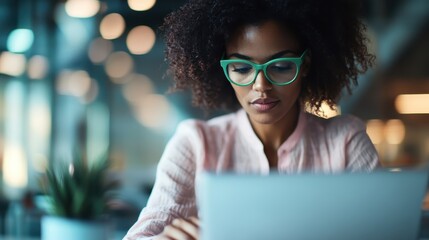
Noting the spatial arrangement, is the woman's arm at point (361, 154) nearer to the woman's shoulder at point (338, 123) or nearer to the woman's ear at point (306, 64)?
the woman's shoulder at point (338, 123)

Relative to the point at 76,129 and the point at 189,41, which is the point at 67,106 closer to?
the point at 76,129

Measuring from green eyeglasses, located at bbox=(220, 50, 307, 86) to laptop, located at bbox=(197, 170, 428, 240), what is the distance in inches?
18.6

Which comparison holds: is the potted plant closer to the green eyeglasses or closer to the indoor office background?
the green eyeglasses

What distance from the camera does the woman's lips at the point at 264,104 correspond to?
1.44 meters

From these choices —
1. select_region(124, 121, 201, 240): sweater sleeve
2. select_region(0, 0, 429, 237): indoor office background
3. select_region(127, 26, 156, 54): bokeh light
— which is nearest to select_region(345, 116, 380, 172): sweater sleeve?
select_region(124, 121, 201, 240): sweater sleeve

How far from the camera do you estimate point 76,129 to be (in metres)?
6.34

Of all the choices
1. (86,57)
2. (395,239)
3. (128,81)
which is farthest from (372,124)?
(395,239)

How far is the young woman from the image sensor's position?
56.6 inches

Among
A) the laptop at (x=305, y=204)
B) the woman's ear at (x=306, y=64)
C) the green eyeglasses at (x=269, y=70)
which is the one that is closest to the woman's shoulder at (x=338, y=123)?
the woman's ear at (x=306, y=64)

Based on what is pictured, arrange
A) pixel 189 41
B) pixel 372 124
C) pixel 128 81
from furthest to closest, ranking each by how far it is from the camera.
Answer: pixel 128 81 < pixel 372 124 < pixel 189 41

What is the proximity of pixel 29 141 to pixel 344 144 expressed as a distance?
5111 mm

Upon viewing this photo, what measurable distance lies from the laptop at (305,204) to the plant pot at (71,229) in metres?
1.59

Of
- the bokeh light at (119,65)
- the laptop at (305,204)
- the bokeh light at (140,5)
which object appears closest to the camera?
the laptop at (305,204)

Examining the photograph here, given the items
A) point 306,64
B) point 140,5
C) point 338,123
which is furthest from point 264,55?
point 140,5
